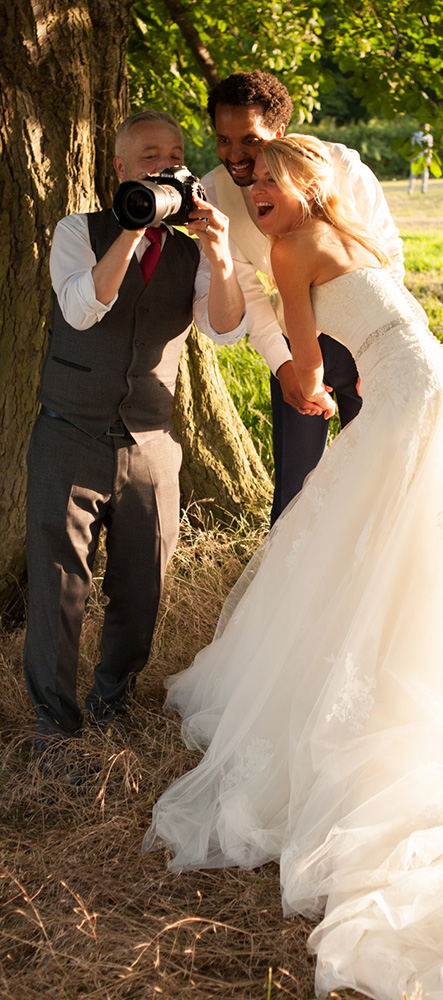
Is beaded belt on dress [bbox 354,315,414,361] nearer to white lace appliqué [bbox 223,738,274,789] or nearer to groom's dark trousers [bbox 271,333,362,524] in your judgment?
groom's dark trousers [bbox 271,333,362,524]

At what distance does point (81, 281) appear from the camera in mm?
2807

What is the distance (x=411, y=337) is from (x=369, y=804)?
54.5 inches

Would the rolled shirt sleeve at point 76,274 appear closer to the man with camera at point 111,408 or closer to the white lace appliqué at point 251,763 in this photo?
the man with camera at point 111,408

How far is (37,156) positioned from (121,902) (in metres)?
2.90

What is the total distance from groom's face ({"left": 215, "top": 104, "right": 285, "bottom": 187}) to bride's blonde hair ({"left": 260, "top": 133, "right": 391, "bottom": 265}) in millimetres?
317

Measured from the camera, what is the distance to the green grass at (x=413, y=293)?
6137mm

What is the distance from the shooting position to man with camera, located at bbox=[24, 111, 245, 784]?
295 cm

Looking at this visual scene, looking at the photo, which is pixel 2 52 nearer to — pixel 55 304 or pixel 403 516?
pixel 55 304

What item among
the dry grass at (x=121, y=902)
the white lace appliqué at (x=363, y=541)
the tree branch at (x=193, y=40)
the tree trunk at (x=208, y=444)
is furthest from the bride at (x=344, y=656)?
the tree branch at (x=193, y=40)

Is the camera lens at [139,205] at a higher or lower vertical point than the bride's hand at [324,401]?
higher

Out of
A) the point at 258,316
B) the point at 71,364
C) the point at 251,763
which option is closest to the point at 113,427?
the point at 71,364

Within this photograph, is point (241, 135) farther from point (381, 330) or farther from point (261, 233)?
point (381, 330)

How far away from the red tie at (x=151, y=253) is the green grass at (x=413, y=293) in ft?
7.55

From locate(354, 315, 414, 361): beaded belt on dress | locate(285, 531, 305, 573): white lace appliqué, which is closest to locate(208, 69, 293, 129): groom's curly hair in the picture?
locate(354, 315, 414, 361): beaded belt on dress
